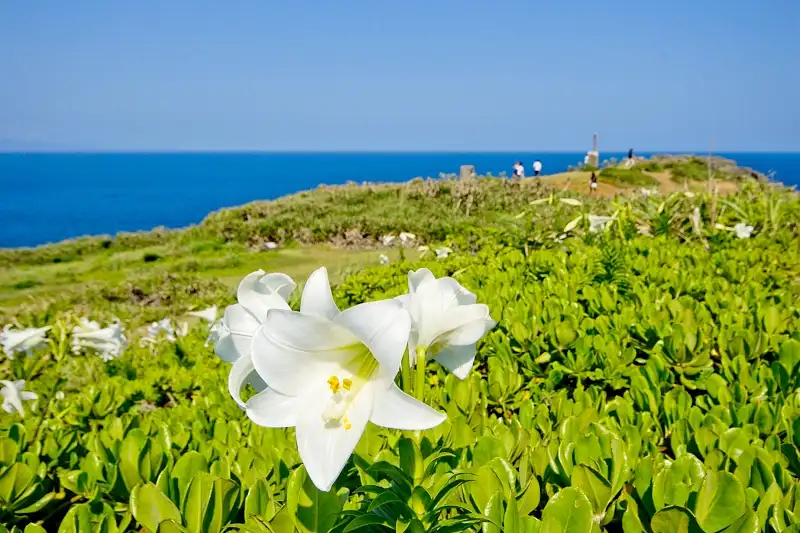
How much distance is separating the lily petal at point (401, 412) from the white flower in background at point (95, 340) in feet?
10.9

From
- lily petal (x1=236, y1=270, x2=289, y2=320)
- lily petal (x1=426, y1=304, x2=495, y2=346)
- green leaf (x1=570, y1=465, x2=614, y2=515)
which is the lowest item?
green leaf (x1=570, y1=465, x2=614, y2=515)

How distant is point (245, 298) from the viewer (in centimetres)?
125

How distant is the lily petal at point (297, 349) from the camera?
100 cm

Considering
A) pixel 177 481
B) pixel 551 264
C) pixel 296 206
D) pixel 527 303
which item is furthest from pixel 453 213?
pixel 177 481

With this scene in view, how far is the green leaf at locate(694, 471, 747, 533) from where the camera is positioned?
45.7 inches

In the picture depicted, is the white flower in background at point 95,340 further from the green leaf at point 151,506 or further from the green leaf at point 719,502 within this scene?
the green leaf at point 719,502

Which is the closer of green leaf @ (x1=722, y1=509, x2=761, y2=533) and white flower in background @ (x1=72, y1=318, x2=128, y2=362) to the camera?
green leaf @ (x1=722, y1=509, x2=761, y2=533)

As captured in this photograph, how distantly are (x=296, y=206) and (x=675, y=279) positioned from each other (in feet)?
53.7

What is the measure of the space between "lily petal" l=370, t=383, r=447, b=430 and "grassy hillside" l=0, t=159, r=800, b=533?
137mm

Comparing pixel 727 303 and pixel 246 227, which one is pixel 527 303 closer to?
pixel 727 303

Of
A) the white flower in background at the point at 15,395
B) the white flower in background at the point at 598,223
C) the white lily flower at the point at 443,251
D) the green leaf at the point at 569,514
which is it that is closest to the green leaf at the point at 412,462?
the green leaf at the point at 569,514

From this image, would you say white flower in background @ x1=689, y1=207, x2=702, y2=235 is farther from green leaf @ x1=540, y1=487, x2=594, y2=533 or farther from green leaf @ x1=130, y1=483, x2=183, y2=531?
green leaf @ x1=130, y1=483, x2=183, y2=531

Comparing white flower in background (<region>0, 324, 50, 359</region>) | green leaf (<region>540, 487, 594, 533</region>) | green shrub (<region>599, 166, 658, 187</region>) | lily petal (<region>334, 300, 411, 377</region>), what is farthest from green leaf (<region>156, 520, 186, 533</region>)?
green shrub (<region>599, 166, 658, 187</region>)

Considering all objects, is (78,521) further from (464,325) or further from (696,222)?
(696,222)
